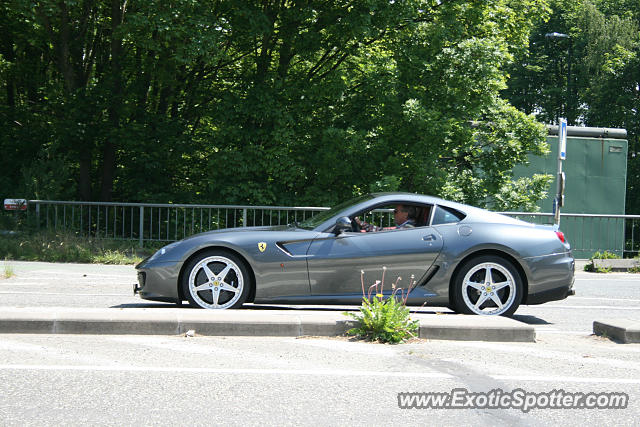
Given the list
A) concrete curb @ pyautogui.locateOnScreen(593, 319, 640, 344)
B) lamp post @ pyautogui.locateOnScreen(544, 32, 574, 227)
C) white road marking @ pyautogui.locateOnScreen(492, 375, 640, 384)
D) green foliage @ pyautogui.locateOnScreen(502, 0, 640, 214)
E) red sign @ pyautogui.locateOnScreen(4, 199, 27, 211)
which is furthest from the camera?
green foliage @ pyautogui.locateOnScreen(502, 0, 640, 214)

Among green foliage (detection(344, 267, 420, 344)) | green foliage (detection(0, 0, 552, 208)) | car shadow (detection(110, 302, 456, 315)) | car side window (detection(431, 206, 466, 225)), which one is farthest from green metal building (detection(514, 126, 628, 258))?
green foliage (detection(344, 267, 420, 344))

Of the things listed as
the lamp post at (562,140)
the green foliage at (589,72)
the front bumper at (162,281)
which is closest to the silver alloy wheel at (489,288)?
the front bumper at (162,281)

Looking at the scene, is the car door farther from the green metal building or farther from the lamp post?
the green metal building

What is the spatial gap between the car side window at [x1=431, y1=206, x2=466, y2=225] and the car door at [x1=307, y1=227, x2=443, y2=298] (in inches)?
9.5

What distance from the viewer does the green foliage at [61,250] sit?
44.4 ft

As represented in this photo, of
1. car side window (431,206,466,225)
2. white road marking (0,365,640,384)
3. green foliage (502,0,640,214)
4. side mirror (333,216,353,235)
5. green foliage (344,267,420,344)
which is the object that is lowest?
white road marking (0,365,640,384)

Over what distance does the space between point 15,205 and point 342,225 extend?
9987mm

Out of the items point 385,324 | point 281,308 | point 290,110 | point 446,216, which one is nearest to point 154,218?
point 290,110

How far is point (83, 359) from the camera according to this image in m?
5.28

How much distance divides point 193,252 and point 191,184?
1236 cm

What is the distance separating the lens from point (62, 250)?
13641 millimetres

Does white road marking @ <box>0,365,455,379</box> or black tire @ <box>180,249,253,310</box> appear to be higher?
black tire @ <box>180,249,253,310</box>

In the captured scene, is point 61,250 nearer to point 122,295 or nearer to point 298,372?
point 122,295

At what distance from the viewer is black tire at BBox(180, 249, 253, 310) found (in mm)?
7328
